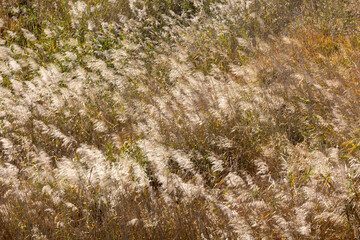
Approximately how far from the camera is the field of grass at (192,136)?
203cm

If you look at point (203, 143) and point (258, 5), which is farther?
point (258, 5)

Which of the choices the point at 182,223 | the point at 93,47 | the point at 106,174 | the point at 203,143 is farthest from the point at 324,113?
the point at 93,47

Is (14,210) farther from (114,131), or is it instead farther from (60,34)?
(60,34)

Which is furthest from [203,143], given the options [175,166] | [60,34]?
[60,34]

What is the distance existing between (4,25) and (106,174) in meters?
4.65

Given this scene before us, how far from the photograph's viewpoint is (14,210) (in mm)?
2324

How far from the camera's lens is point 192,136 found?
120 inches

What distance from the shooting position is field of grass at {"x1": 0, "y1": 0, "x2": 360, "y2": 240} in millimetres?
2027

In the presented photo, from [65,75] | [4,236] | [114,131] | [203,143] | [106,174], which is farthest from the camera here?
[65,75]

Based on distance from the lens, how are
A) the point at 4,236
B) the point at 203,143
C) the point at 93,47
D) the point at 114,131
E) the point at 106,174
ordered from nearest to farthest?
the point at 106,174 < the point at 4,236 < the point at 203,143 < the point at 114,131 < the point at 93,47

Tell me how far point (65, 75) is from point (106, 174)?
2254 mm

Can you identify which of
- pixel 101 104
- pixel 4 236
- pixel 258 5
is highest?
pixel 258 5

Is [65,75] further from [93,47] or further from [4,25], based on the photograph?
[4,25]

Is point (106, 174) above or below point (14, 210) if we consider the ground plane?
above
